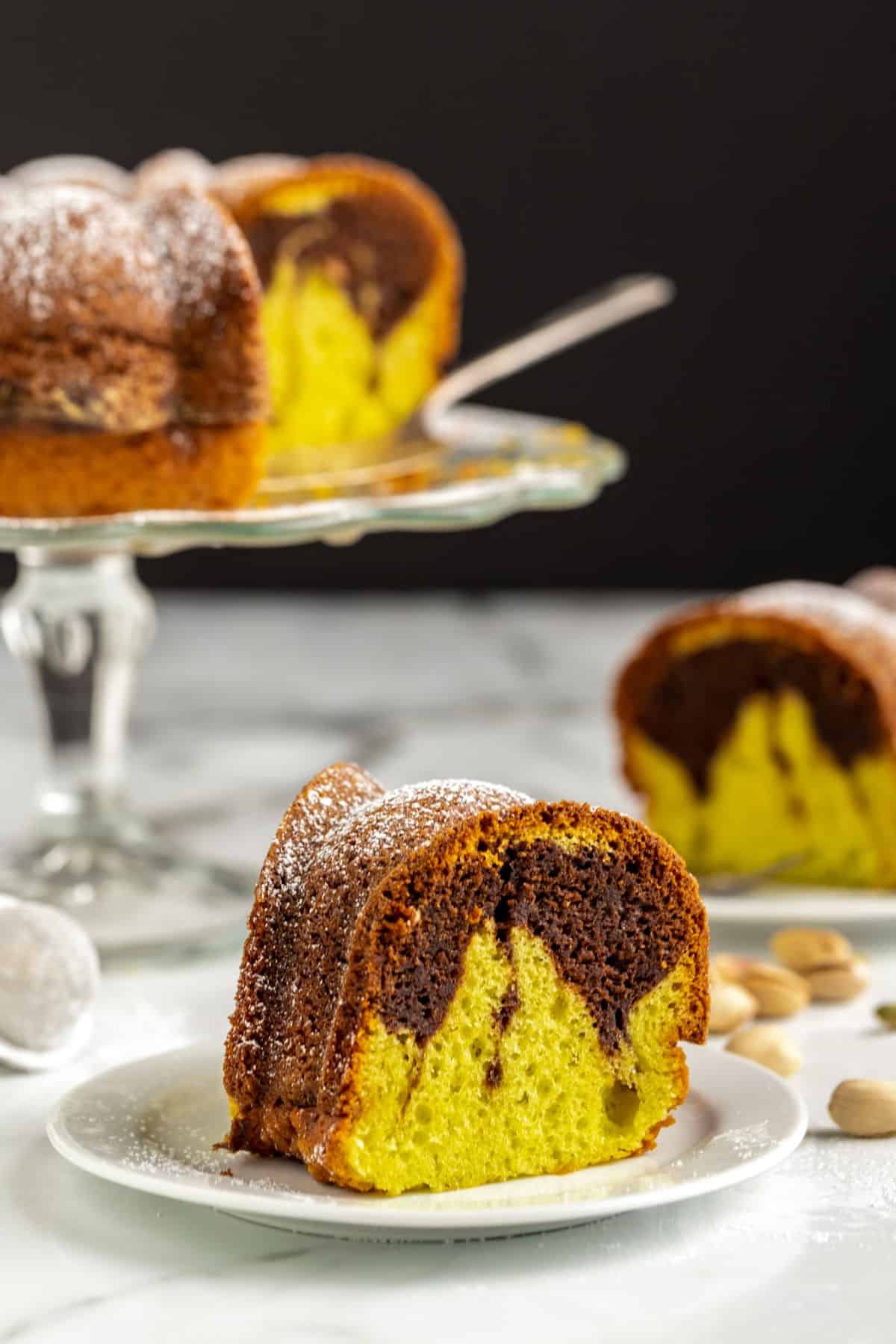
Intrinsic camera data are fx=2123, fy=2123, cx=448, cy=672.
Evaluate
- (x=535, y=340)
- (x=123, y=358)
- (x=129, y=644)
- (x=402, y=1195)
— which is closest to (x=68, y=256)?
(x=123, y=358)

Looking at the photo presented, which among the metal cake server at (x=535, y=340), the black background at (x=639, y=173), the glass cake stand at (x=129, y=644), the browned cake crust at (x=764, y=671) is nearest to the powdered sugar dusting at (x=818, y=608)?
the browned cake crust at (x=764, y=671)

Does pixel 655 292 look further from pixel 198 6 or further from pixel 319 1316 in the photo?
pixel 198 6

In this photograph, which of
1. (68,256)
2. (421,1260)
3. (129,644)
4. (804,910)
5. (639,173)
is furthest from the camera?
(639,173)

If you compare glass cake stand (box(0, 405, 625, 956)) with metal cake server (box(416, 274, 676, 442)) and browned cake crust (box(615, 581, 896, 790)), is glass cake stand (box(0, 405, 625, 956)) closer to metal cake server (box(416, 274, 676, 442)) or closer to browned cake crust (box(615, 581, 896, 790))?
metal cake server (box(416, 274, 676, 442))

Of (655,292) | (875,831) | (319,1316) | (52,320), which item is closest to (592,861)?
(319,1316)

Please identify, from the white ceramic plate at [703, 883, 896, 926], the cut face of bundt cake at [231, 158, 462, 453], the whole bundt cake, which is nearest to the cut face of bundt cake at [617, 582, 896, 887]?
the white ceramic plate at [703, 883, 896, 926]

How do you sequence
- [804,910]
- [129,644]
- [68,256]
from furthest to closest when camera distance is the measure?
[129,644]
[804,910]
[68,256]

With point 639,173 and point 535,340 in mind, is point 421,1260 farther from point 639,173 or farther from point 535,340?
point 639,173
